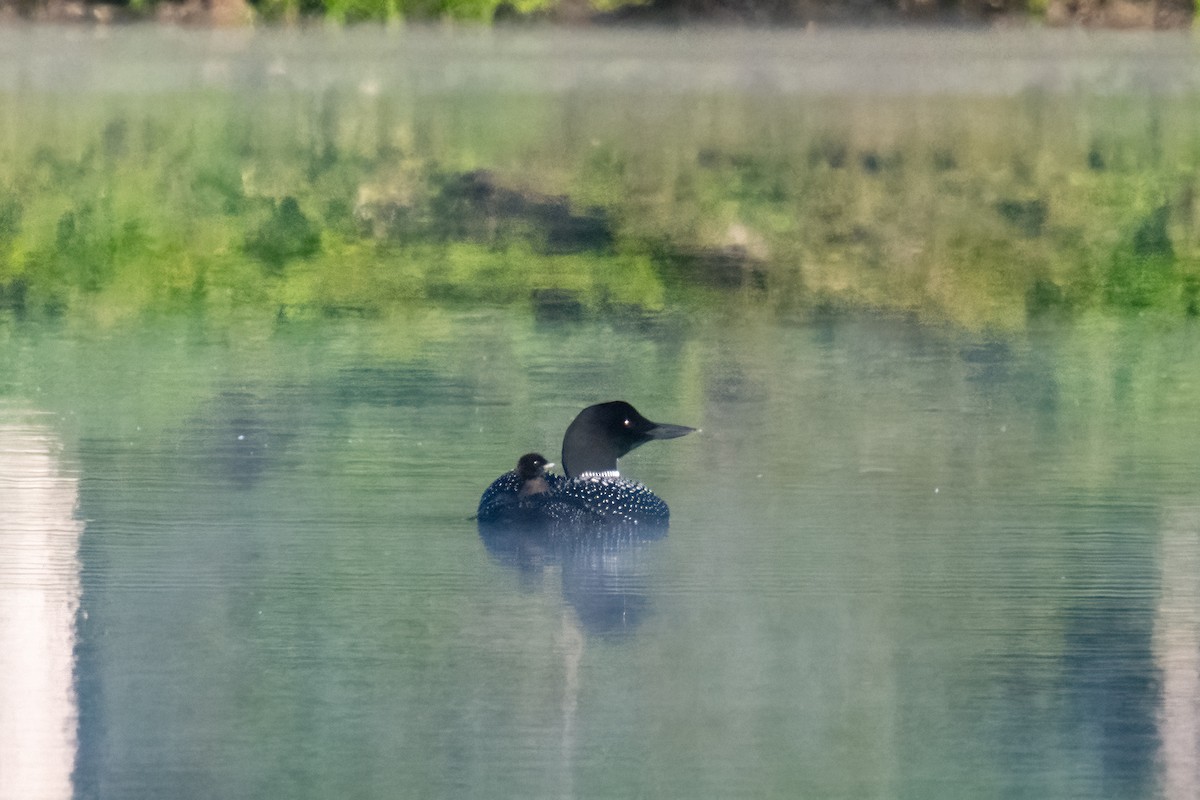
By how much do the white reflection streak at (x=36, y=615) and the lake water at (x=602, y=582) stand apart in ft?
0.04

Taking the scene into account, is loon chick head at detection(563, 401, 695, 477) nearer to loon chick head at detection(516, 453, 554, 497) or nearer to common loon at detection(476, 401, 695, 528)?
common loon at detection(476, 401, 695, 528)

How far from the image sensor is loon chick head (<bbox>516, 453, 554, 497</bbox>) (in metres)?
6.12

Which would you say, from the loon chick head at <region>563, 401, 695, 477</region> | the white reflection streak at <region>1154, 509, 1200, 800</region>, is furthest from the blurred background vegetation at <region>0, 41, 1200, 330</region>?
the white reflection streak at <region>1154, 509, 1200, 800</region>

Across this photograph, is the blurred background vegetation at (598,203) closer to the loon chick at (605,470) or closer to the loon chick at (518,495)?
the loon chick at (605,470)

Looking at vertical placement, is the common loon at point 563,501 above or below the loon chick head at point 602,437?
below

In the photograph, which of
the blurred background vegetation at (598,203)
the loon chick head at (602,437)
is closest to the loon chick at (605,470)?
the loon chick head at (602,437)

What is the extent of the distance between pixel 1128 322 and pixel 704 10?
15.6m

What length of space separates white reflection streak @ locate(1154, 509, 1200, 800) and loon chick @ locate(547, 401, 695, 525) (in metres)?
1.25

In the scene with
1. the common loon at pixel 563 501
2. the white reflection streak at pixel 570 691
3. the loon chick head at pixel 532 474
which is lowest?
the white reflection streak at pixel 570 691

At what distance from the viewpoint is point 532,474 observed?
6.16 meters

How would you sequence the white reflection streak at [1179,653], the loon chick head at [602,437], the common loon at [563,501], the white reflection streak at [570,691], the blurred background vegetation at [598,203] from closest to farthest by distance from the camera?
the white reflection streak at [570,691] → the white reflection streak at [1179,653] → the common loon at [563,501] → the loon chick head at [602,437] → the blurred background vegetation at [598,203]

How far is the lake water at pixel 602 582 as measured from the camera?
4.33 metres

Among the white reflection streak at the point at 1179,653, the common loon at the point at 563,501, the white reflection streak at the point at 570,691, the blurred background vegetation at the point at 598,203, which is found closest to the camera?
the white reflection streak at the point at 570,691

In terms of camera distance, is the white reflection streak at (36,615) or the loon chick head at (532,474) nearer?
the white reflection streak at (36,615)
